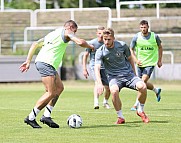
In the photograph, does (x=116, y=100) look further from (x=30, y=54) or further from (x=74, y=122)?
(x=30, y=54)

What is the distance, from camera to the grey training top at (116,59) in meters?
15.4

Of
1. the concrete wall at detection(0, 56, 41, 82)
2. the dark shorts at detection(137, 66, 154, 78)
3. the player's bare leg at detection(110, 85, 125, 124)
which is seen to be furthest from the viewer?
the concrete wall at detection(0, 56, 41, 82)

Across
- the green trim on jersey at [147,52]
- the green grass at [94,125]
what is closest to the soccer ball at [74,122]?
the green grass at [94,125]

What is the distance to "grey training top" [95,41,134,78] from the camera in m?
15.4

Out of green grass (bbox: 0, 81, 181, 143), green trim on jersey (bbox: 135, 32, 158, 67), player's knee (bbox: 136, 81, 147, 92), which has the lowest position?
green grass (bbox: 0, 81, 181, 143)

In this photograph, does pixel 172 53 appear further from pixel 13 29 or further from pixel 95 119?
pixel 95 119

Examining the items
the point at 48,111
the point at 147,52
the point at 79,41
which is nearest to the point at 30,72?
the point at 147,52

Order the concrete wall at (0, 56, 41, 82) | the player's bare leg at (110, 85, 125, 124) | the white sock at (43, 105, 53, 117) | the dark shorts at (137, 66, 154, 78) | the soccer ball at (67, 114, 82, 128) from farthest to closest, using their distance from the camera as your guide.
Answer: the concrete wall at (0, 56, 41, 82) < the dark shorts at (137, 66, 154, 78) < the player's bare leg at (110, 85, 125, 124) < the white sock at (43, 105, 53, 117) < the soccer ball at (67, 114, 82, 128)

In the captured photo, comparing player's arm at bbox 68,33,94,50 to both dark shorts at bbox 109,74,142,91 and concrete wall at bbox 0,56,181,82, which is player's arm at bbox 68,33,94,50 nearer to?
dark shorts at bbox 109,74,142,91

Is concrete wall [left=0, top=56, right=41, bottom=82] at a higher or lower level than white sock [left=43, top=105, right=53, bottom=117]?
lower

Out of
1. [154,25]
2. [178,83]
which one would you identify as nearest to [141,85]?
[178,83]

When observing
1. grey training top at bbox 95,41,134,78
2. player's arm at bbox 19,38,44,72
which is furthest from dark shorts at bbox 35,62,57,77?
grey training top at bbox 95,41,134,78

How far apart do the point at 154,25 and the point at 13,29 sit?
26.9 ft

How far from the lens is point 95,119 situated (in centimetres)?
1650
